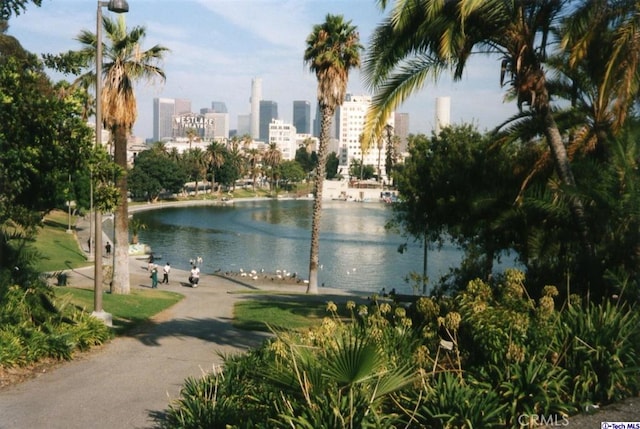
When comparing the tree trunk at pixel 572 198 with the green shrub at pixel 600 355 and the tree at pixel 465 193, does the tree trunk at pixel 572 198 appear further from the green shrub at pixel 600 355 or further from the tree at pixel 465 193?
the tree at pixel 465 193

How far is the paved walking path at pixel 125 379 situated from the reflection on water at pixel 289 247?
1373 cm

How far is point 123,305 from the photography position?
58.4ft

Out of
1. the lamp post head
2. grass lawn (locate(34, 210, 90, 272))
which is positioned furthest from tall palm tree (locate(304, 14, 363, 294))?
the lamp post head

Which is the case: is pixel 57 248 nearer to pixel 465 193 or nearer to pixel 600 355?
pixel 465 193

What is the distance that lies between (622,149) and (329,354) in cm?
611

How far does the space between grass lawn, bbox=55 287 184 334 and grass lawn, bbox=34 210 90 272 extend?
827cm

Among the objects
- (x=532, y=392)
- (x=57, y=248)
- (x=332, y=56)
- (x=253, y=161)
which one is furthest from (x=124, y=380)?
(x=253, y=161)

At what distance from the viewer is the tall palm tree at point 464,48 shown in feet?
32.5

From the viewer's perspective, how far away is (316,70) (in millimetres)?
27062

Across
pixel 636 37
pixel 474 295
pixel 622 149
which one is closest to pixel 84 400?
pixel 474 295

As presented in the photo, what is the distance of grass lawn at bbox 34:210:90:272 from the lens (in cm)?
3306

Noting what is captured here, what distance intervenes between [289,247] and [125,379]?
47.4m

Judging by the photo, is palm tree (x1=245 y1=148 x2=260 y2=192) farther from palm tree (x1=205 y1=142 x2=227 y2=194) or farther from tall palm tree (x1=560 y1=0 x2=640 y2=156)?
tall palm tree (x1=560 y1=0 x2=640 y2=156)

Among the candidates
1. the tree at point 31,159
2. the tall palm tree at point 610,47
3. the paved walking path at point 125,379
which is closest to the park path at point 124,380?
the paved walking path at point 125,379
